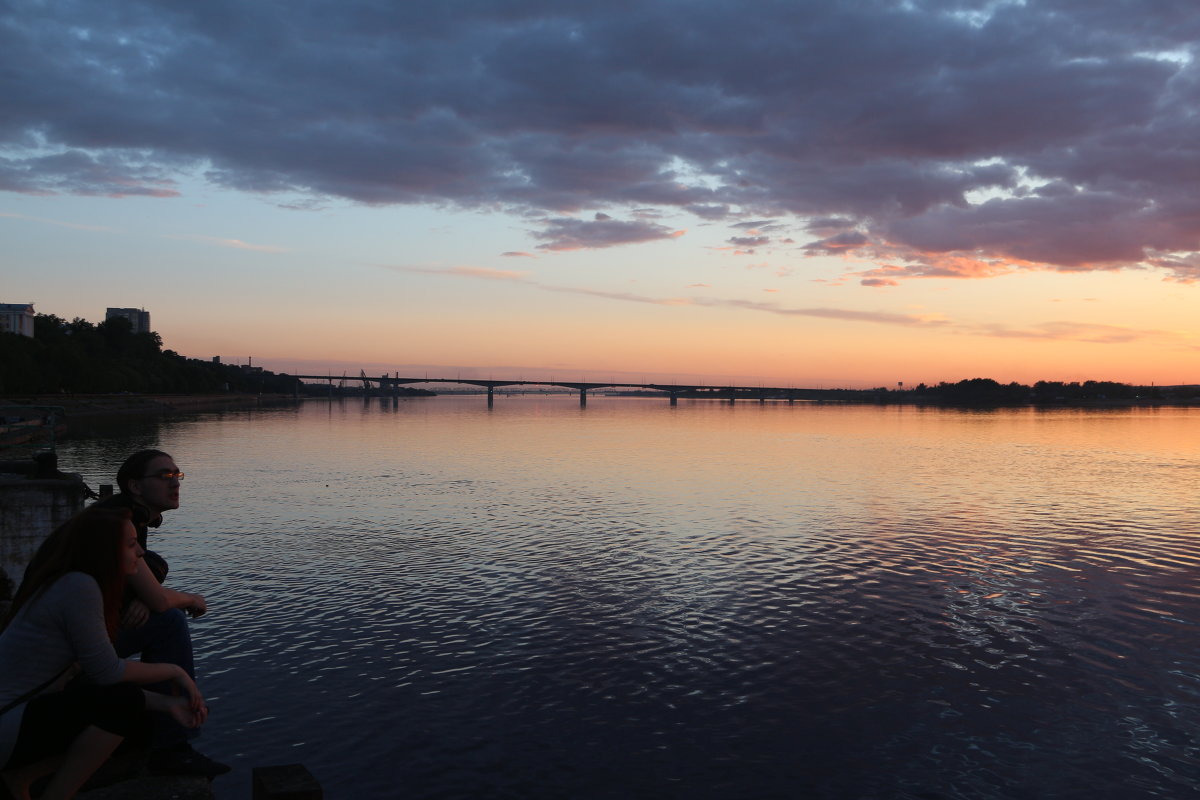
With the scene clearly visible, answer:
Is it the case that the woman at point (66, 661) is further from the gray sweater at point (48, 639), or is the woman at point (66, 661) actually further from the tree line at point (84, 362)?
the tree line at point (84, 362)

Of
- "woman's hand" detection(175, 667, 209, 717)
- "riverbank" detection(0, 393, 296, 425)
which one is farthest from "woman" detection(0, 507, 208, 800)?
"riverbank" detection(0, 393, 296, 425)

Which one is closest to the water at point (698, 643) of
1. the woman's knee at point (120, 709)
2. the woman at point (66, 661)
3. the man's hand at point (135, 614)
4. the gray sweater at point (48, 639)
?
the man's hand at point (135, 614)

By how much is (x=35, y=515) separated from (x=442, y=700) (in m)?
11.0

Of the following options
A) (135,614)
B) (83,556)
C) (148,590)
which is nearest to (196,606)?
(135,614)

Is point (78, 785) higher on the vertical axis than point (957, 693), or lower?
higher

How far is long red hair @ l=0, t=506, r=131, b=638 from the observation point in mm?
6469

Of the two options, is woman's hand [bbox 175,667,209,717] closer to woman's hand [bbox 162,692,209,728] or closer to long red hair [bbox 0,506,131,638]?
woman's hand [bbox 162,692,209,728]

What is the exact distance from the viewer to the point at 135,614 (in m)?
8.10

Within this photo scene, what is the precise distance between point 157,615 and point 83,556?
7.31 ft

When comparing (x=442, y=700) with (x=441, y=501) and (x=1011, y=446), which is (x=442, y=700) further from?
(x=1011, y=446)

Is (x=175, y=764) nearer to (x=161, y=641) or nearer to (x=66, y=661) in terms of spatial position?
(x=161, y=641)

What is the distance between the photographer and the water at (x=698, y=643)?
39.2 ft

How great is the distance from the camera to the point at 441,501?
3838 cm

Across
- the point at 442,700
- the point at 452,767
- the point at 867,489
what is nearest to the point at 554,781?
the point at 452,767
